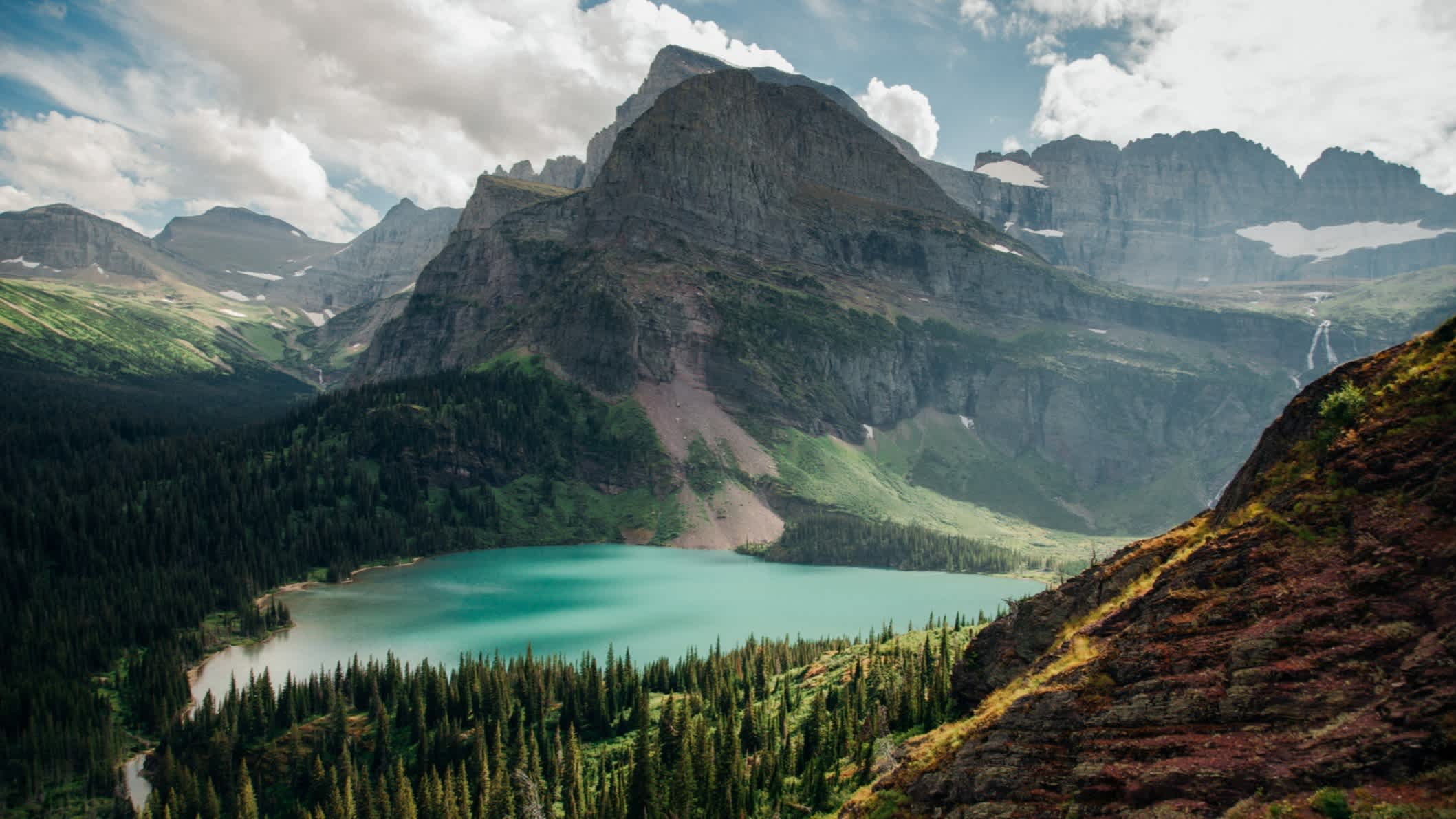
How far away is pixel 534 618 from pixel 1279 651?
485 feet

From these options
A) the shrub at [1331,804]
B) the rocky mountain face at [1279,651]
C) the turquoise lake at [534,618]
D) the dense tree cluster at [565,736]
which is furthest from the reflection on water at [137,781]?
the shrub at [1331,804]

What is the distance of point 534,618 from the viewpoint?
533 feet

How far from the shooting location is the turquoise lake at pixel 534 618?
136m

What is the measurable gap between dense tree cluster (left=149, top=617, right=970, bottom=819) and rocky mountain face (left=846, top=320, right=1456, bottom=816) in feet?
67.4

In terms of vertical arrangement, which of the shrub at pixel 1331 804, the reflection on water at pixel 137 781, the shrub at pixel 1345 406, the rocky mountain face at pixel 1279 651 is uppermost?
the shrub at pixel 1345 406

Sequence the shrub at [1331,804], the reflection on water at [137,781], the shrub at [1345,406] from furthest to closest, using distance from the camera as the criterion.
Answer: the reflection on water at [137,781], the shrub at [1345,406], the shrub at [1331,804]

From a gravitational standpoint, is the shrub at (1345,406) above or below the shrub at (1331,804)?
above

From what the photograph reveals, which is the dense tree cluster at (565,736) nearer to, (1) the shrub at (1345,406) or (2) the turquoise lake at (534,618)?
(2) the turquoise lake at (534,618)

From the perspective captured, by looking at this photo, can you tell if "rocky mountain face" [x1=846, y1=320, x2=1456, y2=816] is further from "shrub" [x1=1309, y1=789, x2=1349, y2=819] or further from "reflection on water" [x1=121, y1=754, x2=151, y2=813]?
"reflection on water" [x1=121, y1=754, x2=151, y2=813]

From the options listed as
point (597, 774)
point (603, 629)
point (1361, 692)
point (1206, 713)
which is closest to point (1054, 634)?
point (1206, 713)

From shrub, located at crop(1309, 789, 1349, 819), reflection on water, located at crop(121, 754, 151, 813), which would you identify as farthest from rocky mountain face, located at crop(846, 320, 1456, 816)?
reflection on water, located at crop(121, 754, 151, 813)

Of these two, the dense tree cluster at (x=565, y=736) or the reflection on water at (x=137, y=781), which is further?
the reflection on water at (x=137, y=781)

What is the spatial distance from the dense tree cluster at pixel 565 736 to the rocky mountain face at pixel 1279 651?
2055 cm

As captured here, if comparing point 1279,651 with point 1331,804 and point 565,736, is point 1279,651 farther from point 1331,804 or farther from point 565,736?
point 565,736
